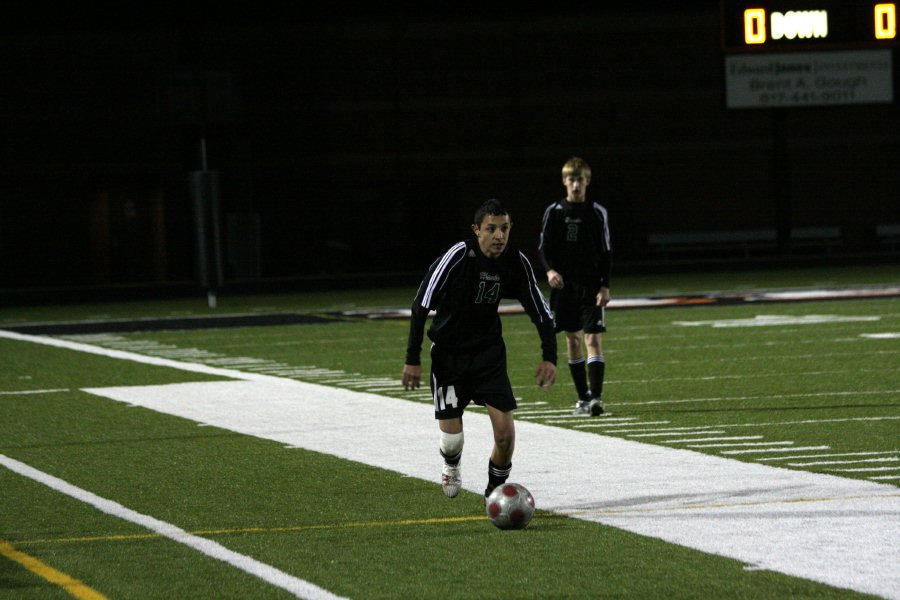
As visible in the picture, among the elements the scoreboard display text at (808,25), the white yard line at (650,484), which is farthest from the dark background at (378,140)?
the white yard line at (650,484)

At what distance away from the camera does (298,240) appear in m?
41.5

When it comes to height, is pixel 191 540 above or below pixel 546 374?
below

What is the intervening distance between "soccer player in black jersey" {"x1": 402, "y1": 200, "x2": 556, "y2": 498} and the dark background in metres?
29.2

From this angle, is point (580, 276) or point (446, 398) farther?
point (580, 276)

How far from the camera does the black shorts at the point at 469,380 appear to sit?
26.9 feet

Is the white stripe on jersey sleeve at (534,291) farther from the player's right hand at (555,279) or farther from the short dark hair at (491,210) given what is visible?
the player's right hand at (555,279)

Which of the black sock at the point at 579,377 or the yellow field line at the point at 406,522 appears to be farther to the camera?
the black sock at the point at 579,377

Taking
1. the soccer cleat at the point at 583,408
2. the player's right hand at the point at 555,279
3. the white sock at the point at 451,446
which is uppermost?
the player's right hand at the point at 555,279

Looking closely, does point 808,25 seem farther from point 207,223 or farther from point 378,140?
point 378,140

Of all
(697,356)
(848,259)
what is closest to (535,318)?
(697,356)

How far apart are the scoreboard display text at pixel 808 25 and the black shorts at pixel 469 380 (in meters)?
23.2

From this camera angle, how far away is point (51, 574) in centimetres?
691

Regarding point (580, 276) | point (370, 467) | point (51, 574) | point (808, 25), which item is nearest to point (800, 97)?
point (808, 25)

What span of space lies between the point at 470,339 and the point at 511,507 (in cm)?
99
